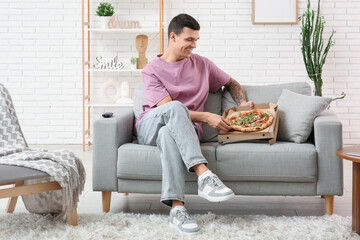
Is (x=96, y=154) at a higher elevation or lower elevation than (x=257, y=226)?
higher

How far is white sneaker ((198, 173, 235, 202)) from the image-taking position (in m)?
2.57

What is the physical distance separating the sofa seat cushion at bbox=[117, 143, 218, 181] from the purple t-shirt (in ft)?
1.08

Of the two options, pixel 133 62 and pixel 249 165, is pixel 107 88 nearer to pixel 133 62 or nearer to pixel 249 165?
pixel 133 62

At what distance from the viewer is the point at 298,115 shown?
120 inches

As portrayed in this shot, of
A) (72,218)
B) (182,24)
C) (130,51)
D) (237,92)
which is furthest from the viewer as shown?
(130,51)

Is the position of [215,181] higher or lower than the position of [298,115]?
lower

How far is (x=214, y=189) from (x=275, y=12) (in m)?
3.39

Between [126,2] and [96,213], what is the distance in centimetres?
323

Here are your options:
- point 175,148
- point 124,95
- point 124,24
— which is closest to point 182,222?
point 175,148

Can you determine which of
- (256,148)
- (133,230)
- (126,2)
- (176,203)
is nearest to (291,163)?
(256,148)

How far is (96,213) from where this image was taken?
116 inches

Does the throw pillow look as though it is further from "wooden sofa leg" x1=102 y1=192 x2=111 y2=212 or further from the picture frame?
the picture frame

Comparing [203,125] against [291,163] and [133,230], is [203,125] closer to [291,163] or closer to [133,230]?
[291,163]

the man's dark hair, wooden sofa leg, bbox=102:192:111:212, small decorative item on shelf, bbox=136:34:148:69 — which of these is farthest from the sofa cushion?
small decorative item on shelf, bbox=136:34:148:69
